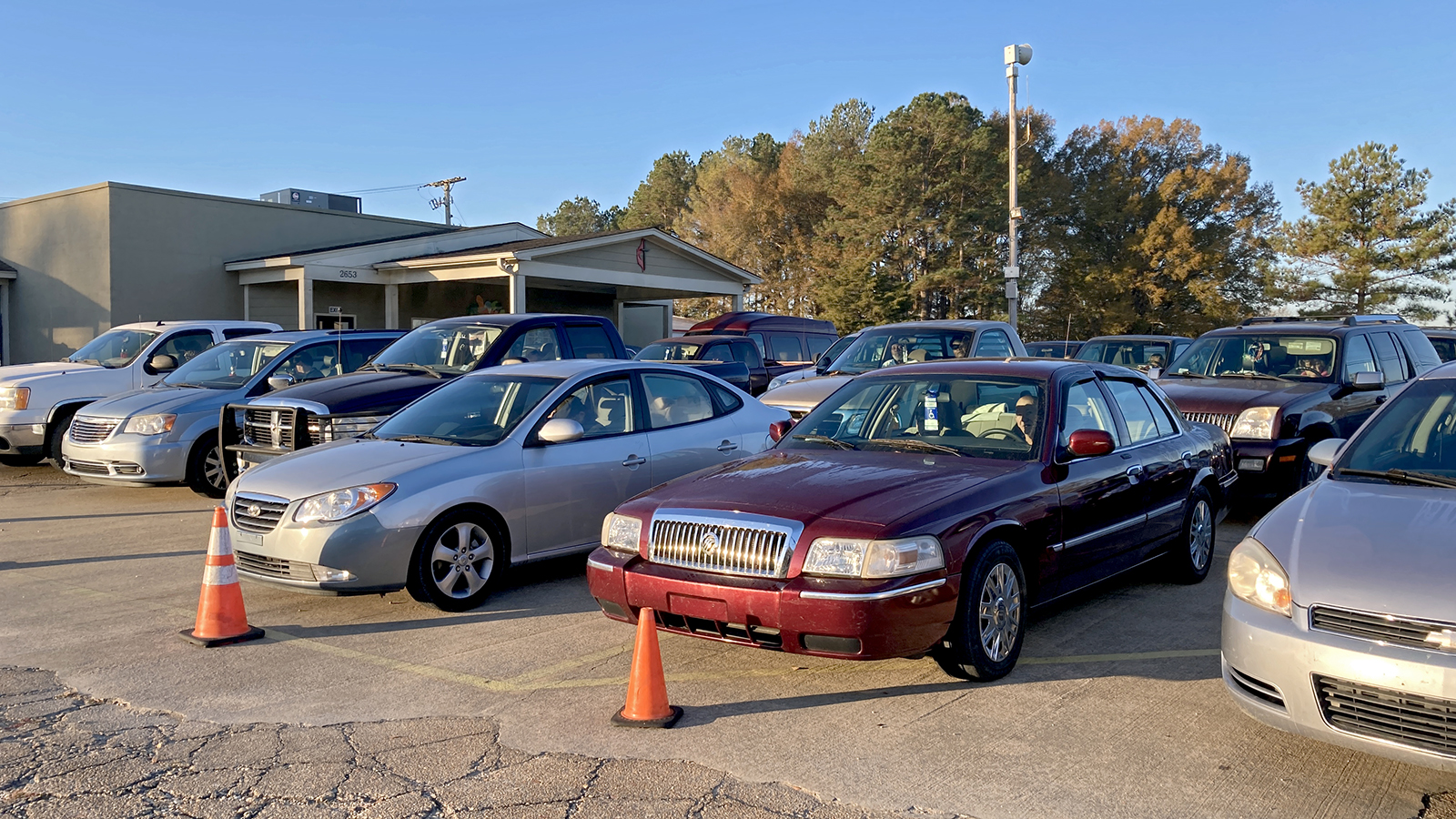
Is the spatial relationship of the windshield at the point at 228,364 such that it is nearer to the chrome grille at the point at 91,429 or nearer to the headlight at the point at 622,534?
the chrome grille at the point at 91,429

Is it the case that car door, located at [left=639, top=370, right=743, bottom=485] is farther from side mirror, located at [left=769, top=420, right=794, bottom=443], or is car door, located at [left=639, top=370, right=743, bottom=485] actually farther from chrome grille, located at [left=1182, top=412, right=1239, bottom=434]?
chrome grille, located at [left=1182, top=412, right=1239, bottom=434]

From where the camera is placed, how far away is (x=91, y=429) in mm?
11281

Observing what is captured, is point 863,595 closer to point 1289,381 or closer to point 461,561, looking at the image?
point 461,561

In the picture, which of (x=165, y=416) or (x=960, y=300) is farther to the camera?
(x=960, y=300)

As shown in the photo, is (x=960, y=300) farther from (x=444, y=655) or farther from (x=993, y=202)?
(x=444, y=655)

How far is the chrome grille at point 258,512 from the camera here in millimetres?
6629

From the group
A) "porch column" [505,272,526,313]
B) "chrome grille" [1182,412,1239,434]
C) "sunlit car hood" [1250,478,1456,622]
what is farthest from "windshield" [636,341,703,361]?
"sunlit car hood" [1250,478,1456,622]

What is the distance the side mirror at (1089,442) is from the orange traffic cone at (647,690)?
2.50 metres

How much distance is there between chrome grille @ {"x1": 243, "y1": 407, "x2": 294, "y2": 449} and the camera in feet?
31.3

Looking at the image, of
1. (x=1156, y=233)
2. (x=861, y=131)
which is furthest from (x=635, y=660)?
(x=861, y=131)

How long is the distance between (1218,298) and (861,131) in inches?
775

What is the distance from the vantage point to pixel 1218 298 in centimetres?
5256

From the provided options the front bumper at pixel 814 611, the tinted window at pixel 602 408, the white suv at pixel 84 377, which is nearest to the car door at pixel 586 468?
the tinted window at pixel 602 408

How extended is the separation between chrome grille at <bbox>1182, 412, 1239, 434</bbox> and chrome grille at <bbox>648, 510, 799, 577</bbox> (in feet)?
20.1
